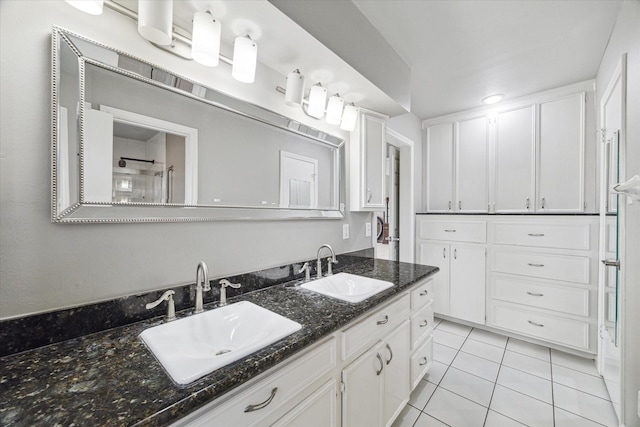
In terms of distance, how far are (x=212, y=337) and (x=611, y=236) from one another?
103 inches

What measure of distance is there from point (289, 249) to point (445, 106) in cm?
256

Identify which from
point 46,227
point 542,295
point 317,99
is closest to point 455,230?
point 542,295

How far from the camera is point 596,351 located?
2172 millimetres

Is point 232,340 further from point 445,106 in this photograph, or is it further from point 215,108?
point 445,106

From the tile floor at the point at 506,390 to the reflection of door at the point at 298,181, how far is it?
151 centimetres

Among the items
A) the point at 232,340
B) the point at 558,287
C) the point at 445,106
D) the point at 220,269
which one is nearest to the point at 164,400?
the point at 232,340

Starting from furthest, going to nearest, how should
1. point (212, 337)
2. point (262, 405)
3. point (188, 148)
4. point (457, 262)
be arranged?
point (457, 262)
point (188, 148)
point (212, 337)
point (262, 405)

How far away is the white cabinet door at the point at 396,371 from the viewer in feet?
4.54

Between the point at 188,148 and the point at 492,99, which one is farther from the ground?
the point at 492,99

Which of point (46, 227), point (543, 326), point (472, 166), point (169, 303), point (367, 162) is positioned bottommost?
point (543, 326)

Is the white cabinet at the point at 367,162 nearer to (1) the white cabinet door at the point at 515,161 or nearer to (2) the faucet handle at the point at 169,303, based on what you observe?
(2) the faucet handle at the point at 169,303

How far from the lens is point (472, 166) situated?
9.91 feet

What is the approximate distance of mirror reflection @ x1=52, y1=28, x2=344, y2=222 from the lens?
0.86 meters

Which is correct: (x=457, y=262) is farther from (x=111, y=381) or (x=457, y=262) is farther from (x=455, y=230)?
(x=111, y=381)
